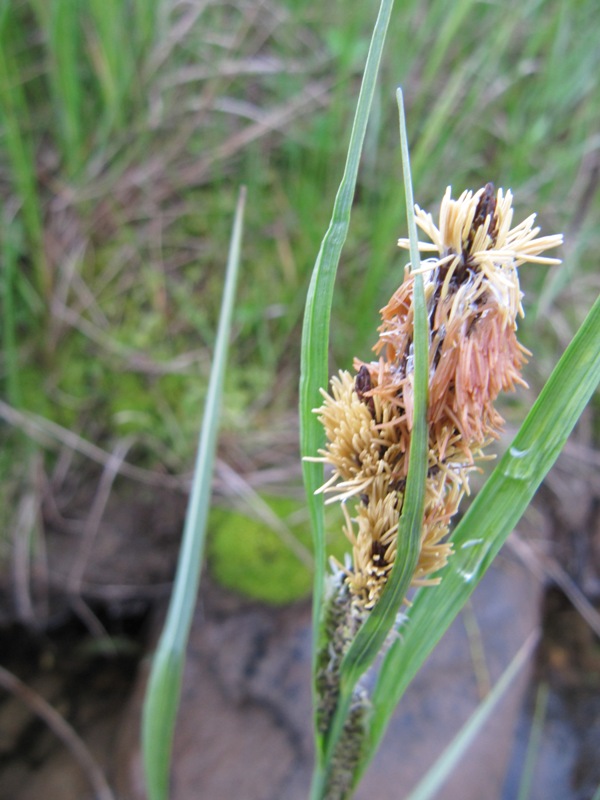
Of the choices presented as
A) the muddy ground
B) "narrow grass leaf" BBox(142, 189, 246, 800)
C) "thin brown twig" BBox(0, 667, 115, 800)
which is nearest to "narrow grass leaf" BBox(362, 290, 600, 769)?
"narrow grass leaf" BBox(142, 189, 246, 800)

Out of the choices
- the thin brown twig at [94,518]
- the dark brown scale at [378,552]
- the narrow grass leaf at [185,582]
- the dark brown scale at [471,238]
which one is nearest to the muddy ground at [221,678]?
the thin brown twig at [94,518]

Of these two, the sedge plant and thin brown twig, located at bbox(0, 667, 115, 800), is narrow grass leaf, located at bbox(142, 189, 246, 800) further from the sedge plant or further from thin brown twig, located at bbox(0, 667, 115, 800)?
thin brown twig, located at bbox(0, 667, 115, 800)

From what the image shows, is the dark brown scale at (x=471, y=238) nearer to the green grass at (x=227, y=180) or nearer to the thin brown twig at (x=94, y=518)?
the green grass at (x=227, y=180)

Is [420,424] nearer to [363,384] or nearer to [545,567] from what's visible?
[363,384]

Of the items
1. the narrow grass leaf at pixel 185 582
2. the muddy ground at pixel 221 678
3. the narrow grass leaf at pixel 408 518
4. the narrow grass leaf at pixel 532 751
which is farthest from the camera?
the muddy ground at pixel 221 678

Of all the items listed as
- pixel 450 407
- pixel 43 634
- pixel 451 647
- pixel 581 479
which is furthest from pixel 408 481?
pixel 581 479

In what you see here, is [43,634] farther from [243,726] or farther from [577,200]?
[577,200]
